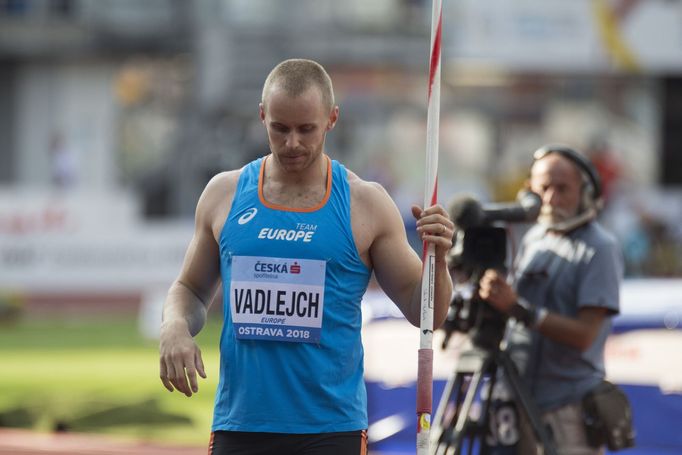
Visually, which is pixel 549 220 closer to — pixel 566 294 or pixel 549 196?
pixel 549 196

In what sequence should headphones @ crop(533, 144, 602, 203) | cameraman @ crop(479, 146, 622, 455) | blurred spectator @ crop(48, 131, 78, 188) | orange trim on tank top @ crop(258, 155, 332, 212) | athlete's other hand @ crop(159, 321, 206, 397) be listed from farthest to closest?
blurred spectator @ crop(48, 131, 78, 188) → headphones @ crop(533, 144, 602, 203) → cameraman @ crop(479, 146, 622, 455) → orange trim on tank top @ crop(258, 155, 332, 212) → athlete's other hand @ crop(159, 321, 206, 397)

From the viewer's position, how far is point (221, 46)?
2884 cm

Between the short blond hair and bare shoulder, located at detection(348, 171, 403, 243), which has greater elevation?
the short blond hair

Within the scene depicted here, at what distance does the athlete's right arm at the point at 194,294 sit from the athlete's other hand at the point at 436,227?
568mm

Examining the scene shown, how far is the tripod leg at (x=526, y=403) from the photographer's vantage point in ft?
18.4

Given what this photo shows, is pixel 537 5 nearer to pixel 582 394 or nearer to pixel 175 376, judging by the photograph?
pixel 582 394

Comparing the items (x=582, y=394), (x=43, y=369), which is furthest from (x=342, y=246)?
(x=43, y=369)

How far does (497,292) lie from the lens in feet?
18.3

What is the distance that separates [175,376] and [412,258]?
0.79 meters

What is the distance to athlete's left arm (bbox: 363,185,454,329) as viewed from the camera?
169 inches

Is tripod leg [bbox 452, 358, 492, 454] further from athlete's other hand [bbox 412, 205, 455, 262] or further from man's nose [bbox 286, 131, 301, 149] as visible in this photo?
man's nose [bbox 286, 131, 301, 149]

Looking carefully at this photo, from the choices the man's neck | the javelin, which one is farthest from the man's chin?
the man's neck

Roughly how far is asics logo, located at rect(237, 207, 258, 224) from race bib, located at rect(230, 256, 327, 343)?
0.35ft

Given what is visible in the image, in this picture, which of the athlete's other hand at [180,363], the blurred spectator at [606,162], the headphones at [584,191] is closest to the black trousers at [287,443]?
the athlete's other hand at [180,363]
